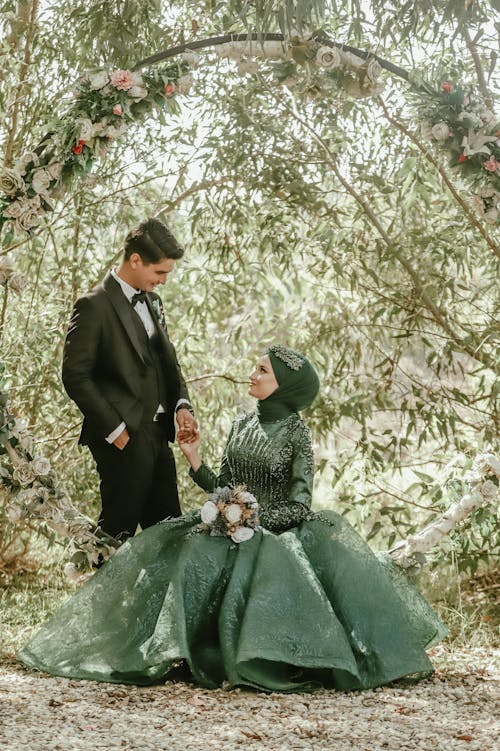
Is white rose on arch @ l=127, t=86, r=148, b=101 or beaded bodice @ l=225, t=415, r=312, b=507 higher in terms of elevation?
white rose on arch @ l=127, t=86, r=148, b=101

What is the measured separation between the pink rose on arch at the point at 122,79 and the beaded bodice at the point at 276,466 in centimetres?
148

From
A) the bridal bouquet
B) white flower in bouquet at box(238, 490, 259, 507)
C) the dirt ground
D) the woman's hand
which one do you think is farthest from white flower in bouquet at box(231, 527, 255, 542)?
the dirt ground

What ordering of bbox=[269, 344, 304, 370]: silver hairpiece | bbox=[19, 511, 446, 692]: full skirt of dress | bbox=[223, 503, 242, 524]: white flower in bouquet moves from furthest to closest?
1. bbox=[269, 344, 304, 370]: silver hairpiece
2. bbox=[223, 503, 242, 524]: white flower in bouquet
3. bbox=[19, 511, 446, 692]: full skirt of dress

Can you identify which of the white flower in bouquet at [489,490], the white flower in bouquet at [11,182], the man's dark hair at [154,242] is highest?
the white flower in bouquet at [11,182]

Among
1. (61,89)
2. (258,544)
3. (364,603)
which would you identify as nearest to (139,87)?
(61,89)

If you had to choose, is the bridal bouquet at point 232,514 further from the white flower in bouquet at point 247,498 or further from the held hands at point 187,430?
the held hands at point 187,430

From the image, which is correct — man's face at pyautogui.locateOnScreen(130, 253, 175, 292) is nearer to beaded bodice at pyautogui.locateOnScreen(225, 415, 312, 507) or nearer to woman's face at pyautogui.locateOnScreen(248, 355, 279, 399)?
woman's face at pyautogui.locateOnScreen(248, 355, 279, 399)

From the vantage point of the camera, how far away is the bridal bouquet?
372 centimetres

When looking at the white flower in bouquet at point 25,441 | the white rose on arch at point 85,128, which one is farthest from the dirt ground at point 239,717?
the white rose on arch at point 85,128

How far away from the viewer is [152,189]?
18.9ft

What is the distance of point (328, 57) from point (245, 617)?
7.55 ft

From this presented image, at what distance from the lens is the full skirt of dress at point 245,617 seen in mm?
3494

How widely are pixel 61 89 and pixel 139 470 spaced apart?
7.01 feet

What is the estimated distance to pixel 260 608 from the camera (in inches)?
139
